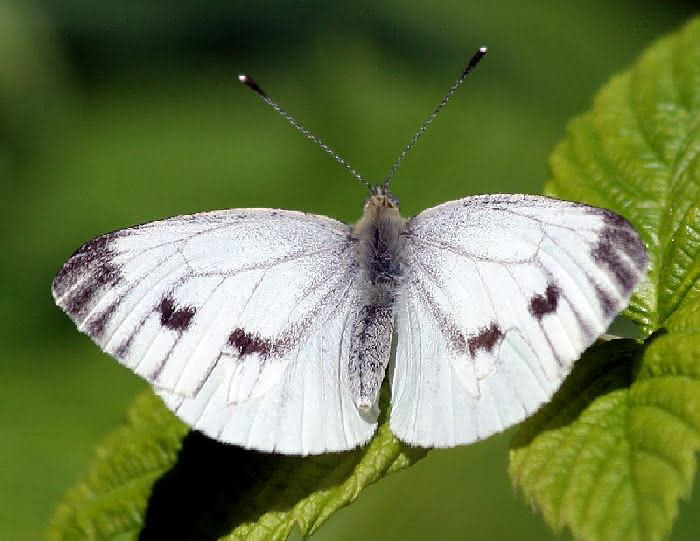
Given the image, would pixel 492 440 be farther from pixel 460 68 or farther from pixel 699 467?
pixel 460 68

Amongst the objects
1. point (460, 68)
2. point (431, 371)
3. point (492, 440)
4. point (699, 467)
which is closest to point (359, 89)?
point (460, 68)

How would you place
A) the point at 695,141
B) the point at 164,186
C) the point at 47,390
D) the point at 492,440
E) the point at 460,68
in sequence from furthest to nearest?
the point at 460,68, the point at 164,186, the point at 47,390, the point at 492,440, the point at 695,141

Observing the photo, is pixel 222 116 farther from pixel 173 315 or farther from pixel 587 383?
pixel 587 383

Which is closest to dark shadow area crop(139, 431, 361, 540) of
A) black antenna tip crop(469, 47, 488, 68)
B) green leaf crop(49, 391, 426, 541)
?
green leaf crop(49, 391, 426, 541)

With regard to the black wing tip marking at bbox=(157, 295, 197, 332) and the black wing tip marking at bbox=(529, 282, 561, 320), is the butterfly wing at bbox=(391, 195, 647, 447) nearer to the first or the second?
the black wing tip marking at bbox=(529, 282, 561, 320)

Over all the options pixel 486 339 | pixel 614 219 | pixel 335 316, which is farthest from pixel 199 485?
pixel 614 219
